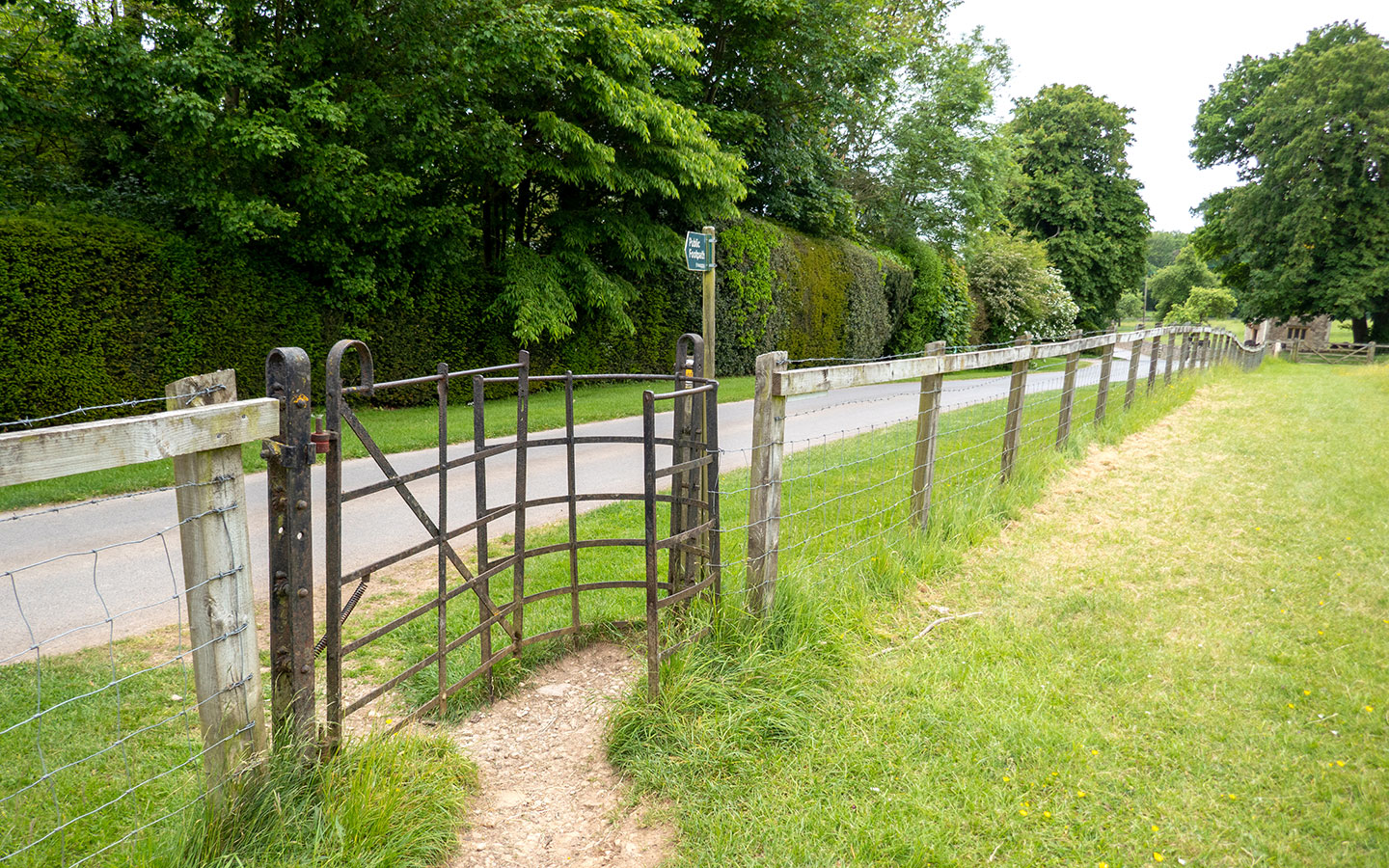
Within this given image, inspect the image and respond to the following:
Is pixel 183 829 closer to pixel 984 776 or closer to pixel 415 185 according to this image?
pixel 984 776

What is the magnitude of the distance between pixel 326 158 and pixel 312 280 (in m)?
2.59

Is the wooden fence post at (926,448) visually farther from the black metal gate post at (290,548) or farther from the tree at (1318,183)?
the tree at (1318,183)

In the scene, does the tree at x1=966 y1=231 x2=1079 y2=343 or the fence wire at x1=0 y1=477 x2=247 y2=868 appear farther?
the tree at x1=966 y1=231 x2=1079 y2=343

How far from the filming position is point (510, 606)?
4.09 metres

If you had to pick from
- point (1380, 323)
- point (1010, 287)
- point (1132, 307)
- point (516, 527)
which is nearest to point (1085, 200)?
point (1010, 287)

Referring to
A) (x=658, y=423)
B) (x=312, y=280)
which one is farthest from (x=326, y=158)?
(x=658, y=423)

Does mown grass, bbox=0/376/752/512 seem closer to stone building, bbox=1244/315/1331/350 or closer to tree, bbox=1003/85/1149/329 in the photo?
tree, bbox=1003/85/1149/329

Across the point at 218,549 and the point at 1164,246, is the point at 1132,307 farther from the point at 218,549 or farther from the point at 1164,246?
the point at 218,549

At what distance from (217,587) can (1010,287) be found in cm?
3333

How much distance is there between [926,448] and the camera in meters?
5.83

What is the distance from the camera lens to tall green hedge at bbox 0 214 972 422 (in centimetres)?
989

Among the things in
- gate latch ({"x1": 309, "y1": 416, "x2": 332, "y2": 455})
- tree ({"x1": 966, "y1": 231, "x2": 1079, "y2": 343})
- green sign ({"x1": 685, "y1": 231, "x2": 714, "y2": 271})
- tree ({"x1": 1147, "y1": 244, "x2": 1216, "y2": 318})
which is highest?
tree ({"x1": 1147, "y1": 244, "x2": 1216, "y2": 318})

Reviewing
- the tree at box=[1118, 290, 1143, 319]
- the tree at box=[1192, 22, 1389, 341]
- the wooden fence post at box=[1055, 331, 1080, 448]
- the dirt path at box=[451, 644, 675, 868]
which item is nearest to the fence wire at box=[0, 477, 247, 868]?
the dirt path at box=[451, 644, 675, 868]

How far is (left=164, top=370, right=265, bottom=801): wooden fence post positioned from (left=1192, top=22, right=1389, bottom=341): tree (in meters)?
44.7
